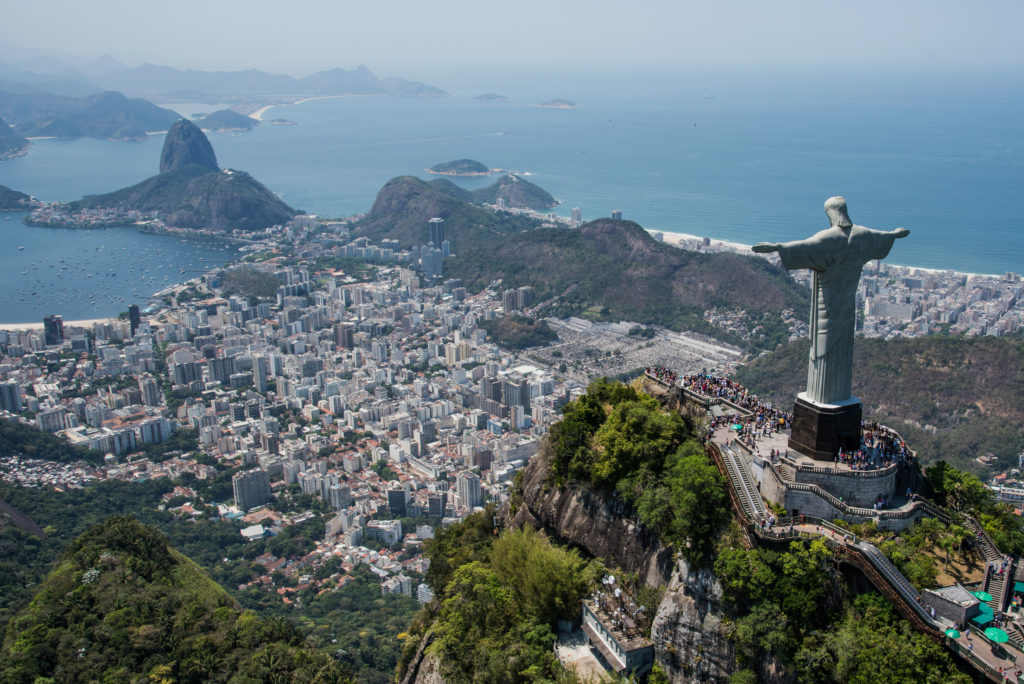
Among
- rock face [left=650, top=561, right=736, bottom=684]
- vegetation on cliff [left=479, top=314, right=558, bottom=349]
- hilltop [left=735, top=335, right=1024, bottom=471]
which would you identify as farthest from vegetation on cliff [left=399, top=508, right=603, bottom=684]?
vegetation on cliff [left=479, top=314, right=558, bottom=349]

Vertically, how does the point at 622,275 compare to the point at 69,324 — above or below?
above

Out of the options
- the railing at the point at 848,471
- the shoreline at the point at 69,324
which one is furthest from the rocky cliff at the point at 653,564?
the shoreline at the point at 69,324

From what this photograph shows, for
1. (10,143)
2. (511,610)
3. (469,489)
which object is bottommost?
(469,489)

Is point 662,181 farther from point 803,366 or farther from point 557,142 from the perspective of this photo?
point 803,366

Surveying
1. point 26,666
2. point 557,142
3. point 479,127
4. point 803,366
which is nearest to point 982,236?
point 803,366

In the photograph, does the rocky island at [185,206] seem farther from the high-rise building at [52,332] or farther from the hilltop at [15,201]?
the high-rise building at [52,332]

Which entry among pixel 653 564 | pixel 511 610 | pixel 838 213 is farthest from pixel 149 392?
pixel 838 213

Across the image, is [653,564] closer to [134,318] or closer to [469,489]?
[469,489]
